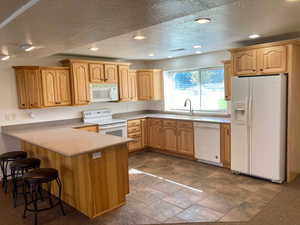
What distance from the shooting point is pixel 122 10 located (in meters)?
1.59

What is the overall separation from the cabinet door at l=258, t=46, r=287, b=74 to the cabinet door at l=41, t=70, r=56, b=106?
3.68m

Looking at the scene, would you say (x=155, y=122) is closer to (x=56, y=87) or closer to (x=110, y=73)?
(x=110, y=73)

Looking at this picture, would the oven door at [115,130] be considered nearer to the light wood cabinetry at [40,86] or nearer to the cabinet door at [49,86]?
the light wood cabinetry at [40,86]

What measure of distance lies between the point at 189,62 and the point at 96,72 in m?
2.22

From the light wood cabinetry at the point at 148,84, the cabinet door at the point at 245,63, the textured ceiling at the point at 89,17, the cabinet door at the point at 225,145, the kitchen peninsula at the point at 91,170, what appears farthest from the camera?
the light wood cabinetry at the point at 148,84

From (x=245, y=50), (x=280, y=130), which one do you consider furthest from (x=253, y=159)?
(x=245, y=50)

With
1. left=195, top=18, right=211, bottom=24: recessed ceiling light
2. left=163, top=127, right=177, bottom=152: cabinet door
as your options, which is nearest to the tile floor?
left=163, top=127, right=177, bottom=152: cabinet door

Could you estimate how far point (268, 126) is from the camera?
143 inches

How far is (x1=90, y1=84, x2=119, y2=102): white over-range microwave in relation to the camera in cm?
502

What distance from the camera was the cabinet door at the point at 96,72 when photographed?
4945mm

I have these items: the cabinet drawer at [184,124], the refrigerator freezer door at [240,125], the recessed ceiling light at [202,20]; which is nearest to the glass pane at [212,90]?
the cabinet drawer at [184,124]

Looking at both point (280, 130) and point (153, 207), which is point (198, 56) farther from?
point (153, 207)

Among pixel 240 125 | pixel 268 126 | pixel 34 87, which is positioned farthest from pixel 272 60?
pixel 34 87

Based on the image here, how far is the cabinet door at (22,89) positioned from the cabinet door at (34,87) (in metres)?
0.05
